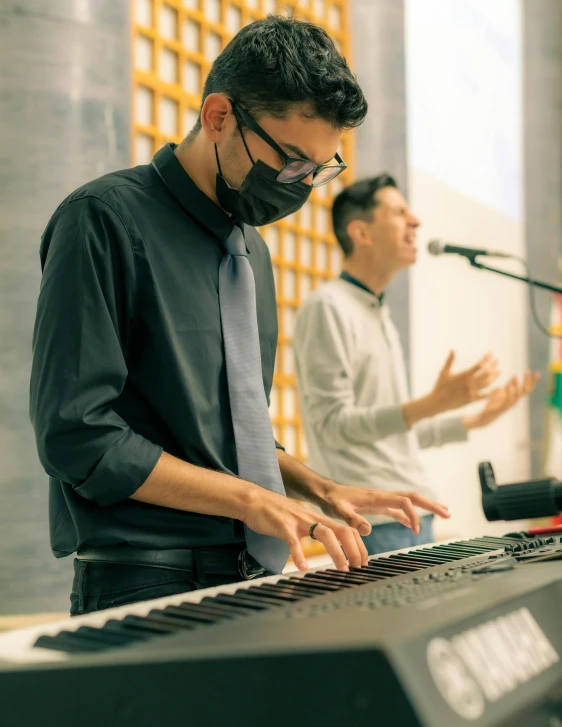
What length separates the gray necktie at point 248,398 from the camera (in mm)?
1436

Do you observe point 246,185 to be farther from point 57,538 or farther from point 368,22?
point 368,22

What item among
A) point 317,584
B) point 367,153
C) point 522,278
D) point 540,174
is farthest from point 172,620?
point 540,174

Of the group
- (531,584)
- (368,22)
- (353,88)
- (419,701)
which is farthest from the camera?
(368,22)

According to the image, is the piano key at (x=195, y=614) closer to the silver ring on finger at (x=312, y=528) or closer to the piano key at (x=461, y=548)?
the silver ring on finger at (x=312, y=528)

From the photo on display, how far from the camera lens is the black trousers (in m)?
1.33

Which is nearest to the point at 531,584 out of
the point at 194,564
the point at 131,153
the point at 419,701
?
the point at 419,701

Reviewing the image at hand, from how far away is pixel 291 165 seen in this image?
1.54m

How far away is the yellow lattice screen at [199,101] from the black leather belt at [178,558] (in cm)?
210

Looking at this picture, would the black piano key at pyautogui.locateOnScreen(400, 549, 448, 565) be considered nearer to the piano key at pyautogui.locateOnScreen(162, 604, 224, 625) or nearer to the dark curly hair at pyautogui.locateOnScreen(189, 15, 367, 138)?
the piano key at pyautogui.locateOnScreen(162, 604, 224, 625)

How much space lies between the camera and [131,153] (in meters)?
3.06

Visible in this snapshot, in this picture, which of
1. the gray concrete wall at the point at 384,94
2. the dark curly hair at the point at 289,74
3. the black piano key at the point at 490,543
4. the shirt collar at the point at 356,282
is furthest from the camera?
the gray concrete wall at the point at 384,94

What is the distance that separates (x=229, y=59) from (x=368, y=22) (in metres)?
3.42

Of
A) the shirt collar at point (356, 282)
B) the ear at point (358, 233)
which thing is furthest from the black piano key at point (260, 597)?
the ear at point (358, 233)

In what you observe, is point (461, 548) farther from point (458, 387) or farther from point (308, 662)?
point (458, 387)
